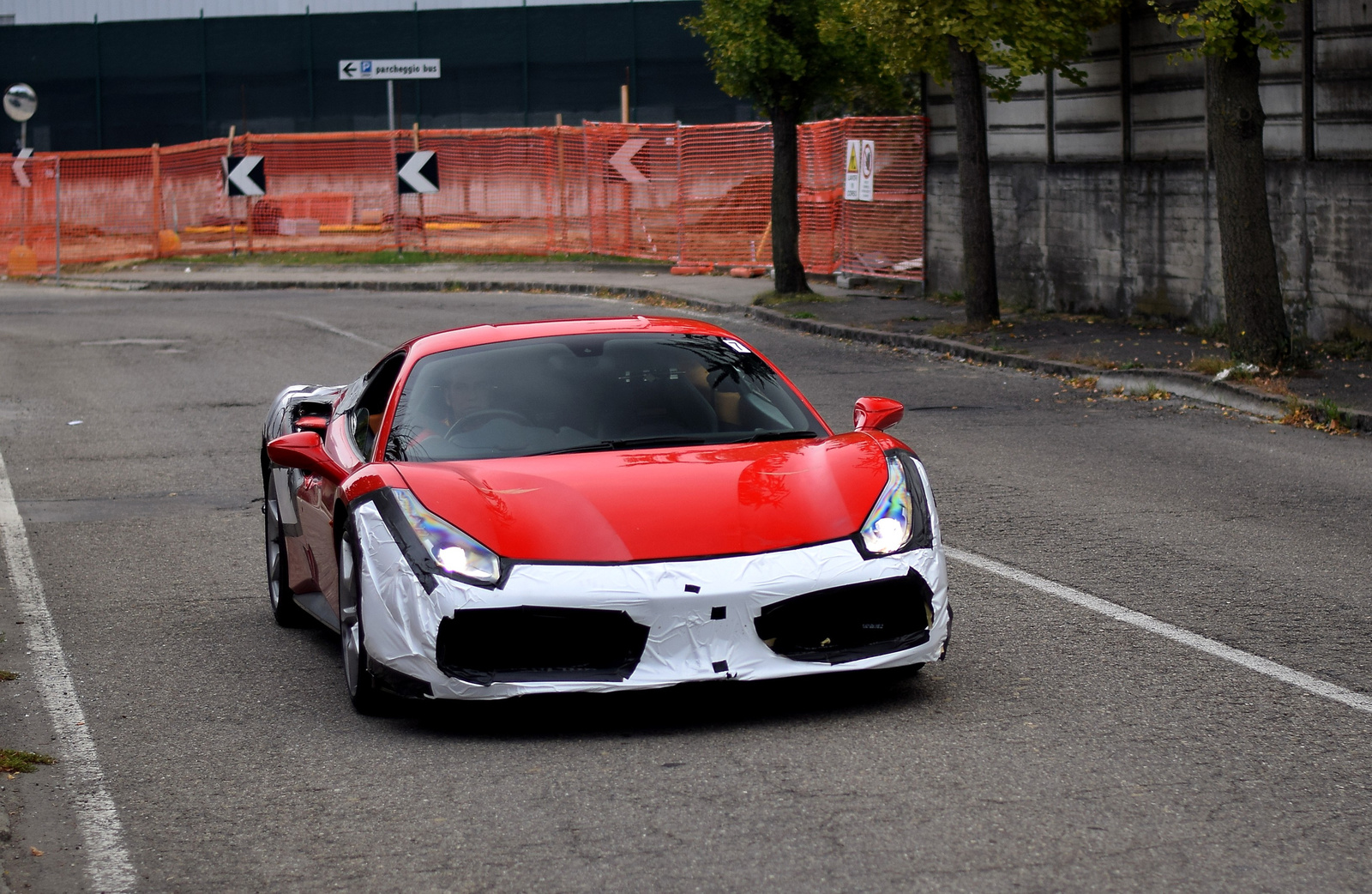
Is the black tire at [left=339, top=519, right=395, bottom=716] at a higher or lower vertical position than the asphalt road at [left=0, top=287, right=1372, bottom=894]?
higher

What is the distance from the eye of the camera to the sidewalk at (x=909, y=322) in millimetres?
13734

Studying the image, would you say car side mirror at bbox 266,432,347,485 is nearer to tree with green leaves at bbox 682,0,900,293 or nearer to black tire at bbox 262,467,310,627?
black tire at bbox 262,467,310,627

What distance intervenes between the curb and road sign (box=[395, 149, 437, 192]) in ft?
12.5

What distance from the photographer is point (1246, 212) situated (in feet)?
46.1

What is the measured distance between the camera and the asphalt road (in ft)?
13.9

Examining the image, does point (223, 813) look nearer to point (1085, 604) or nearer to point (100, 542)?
point (1085, 604)

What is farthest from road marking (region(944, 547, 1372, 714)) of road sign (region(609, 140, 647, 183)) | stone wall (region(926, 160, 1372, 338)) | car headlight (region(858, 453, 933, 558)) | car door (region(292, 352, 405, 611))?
road sign (region(609, 140, 647, 183))

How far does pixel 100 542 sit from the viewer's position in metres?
9.20

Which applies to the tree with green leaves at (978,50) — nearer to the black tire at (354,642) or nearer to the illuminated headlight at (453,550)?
the black tire at (354,642)

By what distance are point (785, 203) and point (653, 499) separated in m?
18.2

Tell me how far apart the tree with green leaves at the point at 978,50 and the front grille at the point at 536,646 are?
1310 centimetres

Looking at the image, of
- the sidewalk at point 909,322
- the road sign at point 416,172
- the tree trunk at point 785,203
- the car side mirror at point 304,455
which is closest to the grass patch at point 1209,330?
the sidewalk at point 909,322

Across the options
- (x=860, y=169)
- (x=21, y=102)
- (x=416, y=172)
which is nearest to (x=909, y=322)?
(x=860, y=169)

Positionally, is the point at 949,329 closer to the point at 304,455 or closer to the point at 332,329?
the point at 332,329
